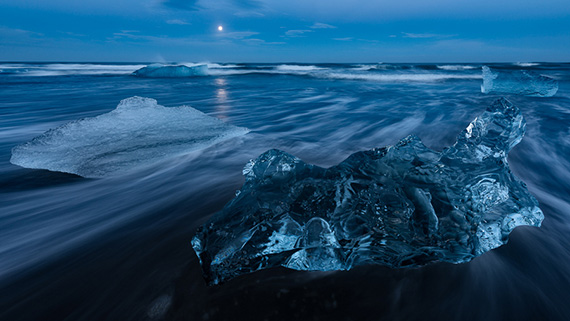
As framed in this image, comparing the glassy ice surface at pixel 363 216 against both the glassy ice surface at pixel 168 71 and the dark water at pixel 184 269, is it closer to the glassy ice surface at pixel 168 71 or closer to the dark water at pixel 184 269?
the dark water at pixel 184 269

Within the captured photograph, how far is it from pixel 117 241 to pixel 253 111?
460cm

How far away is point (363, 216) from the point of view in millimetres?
1049

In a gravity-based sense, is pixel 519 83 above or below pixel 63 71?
below

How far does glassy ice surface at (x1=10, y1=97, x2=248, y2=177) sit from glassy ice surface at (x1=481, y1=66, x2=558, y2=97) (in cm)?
897

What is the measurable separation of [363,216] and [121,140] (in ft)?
9.74

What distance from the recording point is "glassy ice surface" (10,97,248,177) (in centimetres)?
238

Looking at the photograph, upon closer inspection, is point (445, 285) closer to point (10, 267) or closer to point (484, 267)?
point (484, 267)

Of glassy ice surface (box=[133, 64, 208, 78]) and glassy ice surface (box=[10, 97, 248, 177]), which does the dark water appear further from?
glassy ice surface (box=[133, 64, 208, 78])

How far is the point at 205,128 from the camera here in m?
3.62

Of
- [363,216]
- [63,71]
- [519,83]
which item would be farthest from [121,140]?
[63,71]

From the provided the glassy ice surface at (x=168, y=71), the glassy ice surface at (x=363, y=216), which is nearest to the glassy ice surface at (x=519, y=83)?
the glassy ice surface at (x=363, y=216)

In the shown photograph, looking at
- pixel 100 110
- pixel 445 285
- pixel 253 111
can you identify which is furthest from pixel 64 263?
pixel 100 110

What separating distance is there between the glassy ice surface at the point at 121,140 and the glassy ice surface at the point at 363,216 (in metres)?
1.81

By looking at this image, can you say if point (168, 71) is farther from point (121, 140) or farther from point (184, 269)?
point (184, 269)
